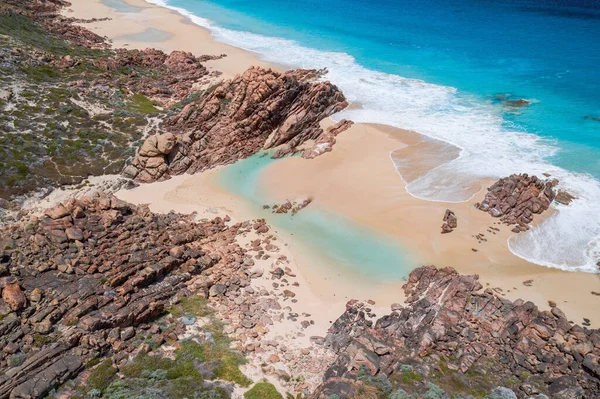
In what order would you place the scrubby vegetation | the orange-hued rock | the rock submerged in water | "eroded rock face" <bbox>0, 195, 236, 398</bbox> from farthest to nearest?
the scrubby vegetation, the rock submerged in water, the orange-hued rock, "eroded rock face" <bbox>0, 195, 236, 398</bbox>

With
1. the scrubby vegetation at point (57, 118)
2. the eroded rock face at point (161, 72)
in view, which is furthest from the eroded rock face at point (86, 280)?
the eroded rock face at point (161, 72)

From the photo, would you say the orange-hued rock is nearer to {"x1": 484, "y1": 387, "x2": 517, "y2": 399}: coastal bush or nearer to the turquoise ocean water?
the turquoise ocean water

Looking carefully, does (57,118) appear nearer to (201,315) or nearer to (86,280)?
(86,280)

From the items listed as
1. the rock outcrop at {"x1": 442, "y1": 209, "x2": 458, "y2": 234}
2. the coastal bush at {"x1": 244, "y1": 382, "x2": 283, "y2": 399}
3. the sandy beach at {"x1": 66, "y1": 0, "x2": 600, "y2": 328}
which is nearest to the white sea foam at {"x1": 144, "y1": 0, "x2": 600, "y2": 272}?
the sandy beach at {"x1": 66, "y1": 0, "x2": 600, "y2": 328}

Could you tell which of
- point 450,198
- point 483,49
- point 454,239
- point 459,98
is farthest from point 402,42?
point 454,239

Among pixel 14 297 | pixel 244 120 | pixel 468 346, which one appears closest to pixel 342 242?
pixel 468 346

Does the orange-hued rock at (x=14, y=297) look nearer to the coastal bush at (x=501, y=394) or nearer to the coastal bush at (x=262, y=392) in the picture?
the coastal bush at (x=262, y=392)

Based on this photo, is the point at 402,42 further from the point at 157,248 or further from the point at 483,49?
the point at 157,248
